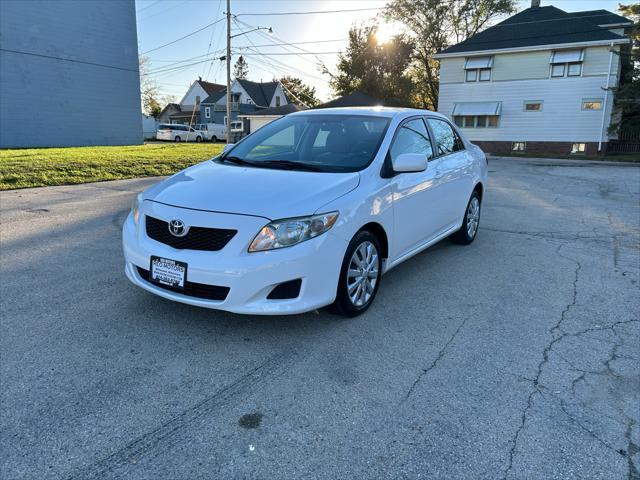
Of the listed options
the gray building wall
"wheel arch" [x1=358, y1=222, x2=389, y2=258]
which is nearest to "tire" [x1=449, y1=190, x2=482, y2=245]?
"wheel arch" [x1=358, y1=222, x2=389, y2=258]

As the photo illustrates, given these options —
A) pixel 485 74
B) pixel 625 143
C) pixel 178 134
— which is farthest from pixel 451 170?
pixel 178 134

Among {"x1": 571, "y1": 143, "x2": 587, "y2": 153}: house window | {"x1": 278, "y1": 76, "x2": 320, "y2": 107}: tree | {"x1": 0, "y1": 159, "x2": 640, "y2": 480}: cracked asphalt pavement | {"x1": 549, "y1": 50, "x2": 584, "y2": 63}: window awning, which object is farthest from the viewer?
{"x1": 278, "y1": 76, "x2": 320, "y2": 107}: tree

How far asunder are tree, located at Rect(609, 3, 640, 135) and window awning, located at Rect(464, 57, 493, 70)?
6670 millimetres

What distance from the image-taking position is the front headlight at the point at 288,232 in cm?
307

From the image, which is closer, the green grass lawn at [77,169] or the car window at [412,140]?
the car window at [412,140]

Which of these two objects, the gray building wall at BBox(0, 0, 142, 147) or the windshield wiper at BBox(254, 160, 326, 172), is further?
the gray building wall at BBox(0, 0, 142, 147)

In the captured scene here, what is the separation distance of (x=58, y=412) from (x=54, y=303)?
5.15 ft

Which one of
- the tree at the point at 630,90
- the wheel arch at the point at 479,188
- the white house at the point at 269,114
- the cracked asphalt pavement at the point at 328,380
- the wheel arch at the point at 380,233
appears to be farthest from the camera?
the white house at the point at 269,114

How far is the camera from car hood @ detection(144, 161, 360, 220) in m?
3.19

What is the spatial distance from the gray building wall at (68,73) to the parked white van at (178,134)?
1499cm

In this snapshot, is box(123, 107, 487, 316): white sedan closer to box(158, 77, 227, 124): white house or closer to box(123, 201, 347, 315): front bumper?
box(123, 201, 347, 315): front bumper

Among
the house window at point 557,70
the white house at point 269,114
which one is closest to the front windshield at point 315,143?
the house window at point 557,70

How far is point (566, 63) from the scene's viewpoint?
84.5 ft

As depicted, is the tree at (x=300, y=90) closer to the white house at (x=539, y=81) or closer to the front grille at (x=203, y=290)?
the white house at (x=539, y=81)
